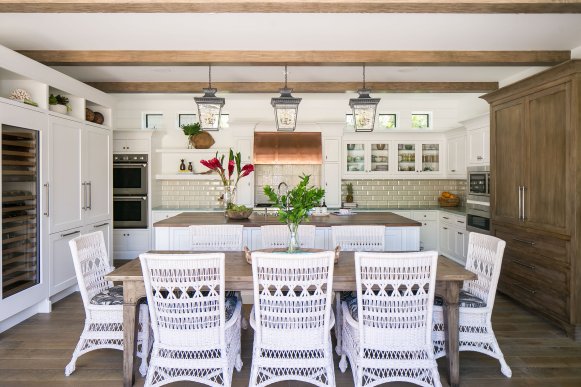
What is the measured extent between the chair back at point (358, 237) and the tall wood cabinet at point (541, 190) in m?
1.70

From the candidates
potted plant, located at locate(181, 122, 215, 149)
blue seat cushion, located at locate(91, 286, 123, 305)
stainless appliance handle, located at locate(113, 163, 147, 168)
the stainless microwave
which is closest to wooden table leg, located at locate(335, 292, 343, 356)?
blue seat cushion, located at locate(91, 286, 123, 305)

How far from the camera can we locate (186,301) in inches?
99.7

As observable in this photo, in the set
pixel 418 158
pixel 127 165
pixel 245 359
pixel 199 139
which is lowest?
pixel 245 359

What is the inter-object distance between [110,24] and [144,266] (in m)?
2.62

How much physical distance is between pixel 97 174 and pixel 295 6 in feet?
12.8

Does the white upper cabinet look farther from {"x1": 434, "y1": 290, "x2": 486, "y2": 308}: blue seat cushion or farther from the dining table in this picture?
the dining table

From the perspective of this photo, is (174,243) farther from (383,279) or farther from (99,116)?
(383,279)

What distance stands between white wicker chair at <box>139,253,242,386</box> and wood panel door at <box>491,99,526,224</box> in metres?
3.63

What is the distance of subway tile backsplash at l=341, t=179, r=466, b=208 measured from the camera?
26.4 feet

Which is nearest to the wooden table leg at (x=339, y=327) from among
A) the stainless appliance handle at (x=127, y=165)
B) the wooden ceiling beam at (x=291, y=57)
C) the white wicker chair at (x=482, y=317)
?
the white wicker chair at (x=482, y=317)

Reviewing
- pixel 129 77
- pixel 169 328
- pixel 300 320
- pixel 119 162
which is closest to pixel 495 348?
pixel 300 320

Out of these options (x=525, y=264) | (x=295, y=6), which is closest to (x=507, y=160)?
(x=525, y=264)

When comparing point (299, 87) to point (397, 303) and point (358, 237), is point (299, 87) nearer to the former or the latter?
point (358, 237)

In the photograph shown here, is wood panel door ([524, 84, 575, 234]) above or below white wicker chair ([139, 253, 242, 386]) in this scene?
above
